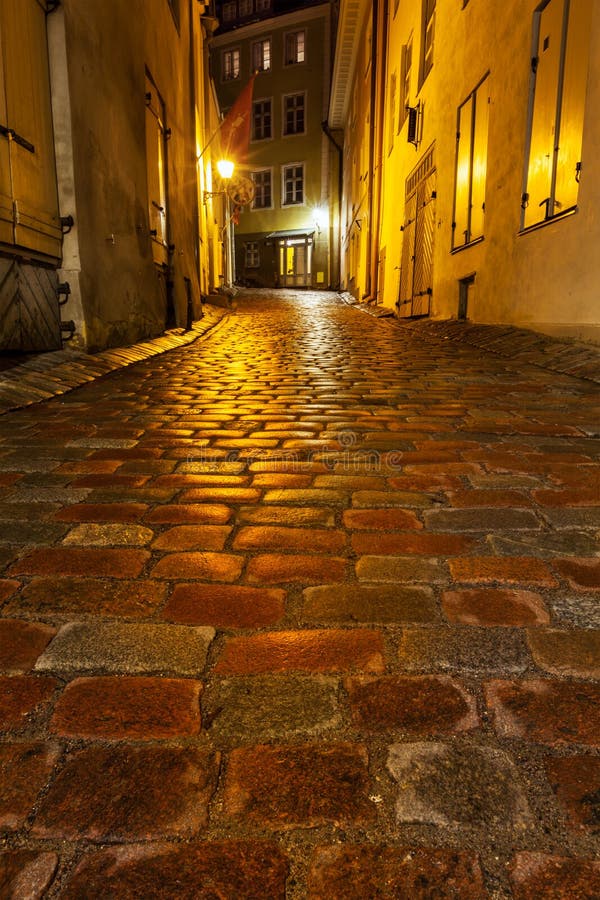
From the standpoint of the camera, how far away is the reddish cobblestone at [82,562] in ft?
5.20

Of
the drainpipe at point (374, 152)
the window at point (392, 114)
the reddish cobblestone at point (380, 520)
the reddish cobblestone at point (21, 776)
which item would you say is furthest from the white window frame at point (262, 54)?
the reddish cobblestone at point (21, 776)

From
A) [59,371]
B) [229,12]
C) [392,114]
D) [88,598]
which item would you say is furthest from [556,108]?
[229,12]

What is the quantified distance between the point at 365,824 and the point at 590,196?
212 inches

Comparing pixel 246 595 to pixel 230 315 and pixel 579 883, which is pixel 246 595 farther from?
pixel 230 315

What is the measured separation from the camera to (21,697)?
1094 millimetres

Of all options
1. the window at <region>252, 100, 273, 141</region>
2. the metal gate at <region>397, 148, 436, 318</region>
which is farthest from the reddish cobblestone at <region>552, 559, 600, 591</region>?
the window at <region>252, 100, 273, 141</region>

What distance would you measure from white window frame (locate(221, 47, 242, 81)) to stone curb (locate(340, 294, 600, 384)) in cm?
2552

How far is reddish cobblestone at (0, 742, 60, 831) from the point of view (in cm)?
85

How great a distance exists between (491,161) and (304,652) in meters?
7.82

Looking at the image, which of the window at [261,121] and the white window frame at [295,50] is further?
the window at [261,121]

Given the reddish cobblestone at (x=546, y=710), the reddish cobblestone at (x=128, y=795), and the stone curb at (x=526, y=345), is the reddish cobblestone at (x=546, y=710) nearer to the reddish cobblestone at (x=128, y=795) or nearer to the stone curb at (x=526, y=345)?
the reddish cobblestone at (x=128, y=795)

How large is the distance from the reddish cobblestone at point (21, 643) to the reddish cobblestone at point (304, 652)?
38 cm

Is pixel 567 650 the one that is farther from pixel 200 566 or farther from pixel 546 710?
pixel 200 566

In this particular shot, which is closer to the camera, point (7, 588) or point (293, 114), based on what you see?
point (7, 588)
